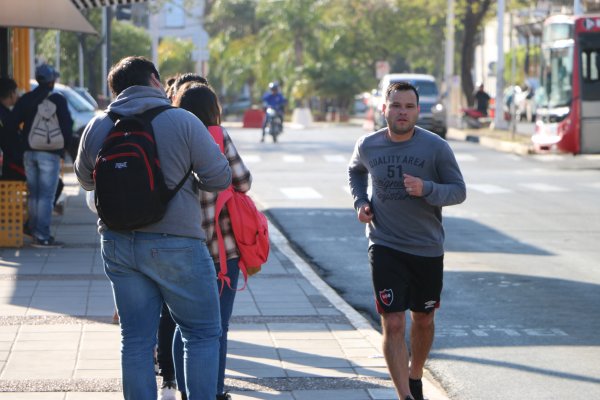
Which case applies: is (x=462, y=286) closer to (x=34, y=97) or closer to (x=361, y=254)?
(x=361, y=254)

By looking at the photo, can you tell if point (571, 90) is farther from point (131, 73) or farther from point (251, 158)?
point (131, 73)

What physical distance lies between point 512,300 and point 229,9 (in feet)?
216

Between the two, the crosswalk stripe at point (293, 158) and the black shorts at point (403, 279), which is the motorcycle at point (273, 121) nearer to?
the crosswalk stripe at point (293, 158)

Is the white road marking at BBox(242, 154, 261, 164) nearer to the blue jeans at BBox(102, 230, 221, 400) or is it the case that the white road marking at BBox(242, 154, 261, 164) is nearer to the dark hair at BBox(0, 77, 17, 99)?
the dark hair at BBox(0, 77, 17, 99)

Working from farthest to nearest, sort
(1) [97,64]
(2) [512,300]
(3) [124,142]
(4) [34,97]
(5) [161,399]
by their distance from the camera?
(1) [97,64]
(4) [34,97]
(2) [512,300]
(5) [161,399]
(3) [124,142]

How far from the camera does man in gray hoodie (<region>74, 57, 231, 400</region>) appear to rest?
17.9ft

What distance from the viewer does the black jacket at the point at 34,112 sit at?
13.0 metres

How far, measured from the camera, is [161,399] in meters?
6.79

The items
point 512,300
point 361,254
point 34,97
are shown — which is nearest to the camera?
point 512,300

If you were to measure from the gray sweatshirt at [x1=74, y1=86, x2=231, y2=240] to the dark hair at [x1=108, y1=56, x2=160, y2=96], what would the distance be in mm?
34

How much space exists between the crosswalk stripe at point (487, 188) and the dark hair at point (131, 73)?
1638cm

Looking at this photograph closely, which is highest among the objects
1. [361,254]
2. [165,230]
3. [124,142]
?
[124,142]

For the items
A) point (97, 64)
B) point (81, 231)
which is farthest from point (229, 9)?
point (81, 231)

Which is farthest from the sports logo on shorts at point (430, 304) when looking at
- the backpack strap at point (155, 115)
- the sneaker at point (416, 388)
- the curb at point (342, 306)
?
the backpack strap at point (155, 115)
